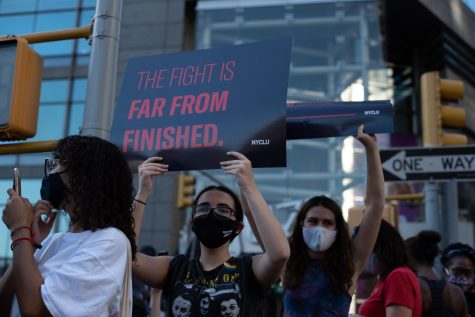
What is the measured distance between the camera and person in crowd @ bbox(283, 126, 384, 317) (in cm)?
320

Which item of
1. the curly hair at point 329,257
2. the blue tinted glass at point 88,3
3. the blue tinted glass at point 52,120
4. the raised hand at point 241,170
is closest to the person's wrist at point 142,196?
the raised hand at point 241,170

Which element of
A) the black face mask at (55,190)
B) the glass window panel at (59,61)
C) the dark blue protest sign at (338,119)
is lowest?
the black face mask at (55,190)

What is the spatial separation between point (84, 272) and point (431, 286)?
8.62ft

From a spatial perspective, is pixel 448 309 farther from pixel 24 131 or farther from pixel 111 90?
pixel 24 131

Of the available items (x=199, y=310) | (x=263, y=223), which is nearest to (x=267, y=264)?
(x=263, y=223)

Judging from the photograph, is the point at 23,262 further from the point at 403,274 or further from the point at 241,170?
the point at 403,274

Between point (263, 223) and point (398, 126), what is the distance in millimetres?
20965

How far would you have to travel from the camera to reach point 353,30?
1902 cm

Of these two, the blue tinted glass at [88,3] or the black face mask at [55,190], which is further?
the blue tinted glass at [88,3]

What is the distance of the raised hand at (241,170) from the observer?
269 centimetres

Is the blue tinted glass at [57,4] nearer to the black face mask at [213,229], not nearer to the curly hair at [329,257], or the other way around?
the curly hair at [329,257]

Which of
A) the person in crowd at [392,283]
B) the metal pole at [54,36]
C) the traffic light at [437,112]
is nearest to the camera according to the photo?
the person in crowd at [392,283]

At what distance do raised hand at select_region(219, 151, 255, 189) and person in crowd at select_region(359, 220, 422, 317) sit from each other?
4.73 feet

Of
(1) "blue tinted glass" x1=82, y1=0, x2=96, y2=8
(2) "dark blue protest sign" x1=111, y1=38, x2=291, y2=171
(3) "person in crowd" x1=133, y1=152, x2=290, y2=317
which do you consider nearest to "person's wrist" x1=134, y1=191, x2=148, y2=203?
(3) "person in crowd" x1=133, y1=152, x2=290, y2=317
